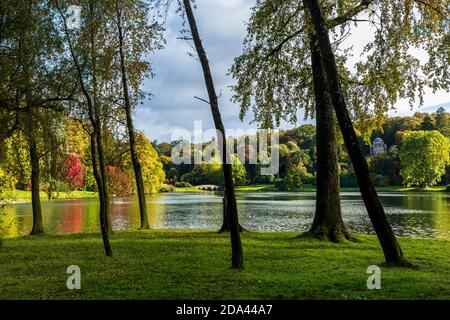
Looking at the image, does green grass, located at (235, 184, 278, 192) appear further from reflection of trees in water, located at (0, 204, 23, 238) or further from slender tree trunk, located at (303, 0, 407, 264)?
slender tree trunk, located at (303, 0, 407, 264)

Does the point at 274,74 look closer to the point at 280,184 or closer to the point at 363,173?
the point at 363,173

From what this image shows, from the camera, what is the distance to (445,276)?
910 cm

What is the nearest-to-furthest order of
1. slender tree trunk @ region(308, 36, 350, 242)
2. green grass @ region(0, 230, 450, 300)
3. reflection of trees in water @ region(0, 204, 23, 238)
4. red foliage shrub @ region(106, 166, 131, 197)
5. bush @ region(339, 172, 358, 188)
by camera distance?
green grass @ region(0, 230, 450, 300)
reflection of trees in water @ region(0, 204, 23, 238)
slender tree trunk @ region(308, 36, 350, 242)
red foliage shrub @ region(106, 166, 131, 197)
bush @ region(339, 172, 358, 188)

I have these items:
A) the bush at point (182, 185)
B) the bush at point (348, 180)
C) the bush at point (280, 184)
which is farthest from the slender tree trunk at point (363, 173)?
the bush at point (182, 185)

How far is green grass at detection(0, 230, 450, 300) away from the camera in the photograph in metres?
7.74

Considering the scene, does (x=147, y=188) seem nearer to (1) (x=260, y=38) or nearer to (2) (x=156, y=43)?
(2) (x=156, y=43)

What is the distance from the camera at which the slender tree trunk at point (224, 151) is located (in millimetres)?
9750

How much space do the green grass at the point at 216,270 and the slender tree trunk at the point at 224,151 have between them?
0.48 metres

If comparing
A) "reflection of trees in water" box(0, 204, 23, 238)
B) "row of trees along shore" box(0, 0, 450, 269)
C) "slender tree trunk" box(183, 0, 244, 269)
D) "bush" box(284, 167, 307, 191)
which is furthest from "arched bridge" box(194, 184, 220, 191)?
"slender tree trunk" box(183, 0, 244, 269)

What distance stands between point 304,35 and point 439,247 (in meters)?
9.14

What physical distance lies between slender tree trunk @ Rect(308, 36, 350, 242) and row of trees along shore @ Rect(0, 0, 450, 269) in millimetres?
38

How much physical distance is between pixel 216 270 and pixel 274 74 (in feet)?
31.7

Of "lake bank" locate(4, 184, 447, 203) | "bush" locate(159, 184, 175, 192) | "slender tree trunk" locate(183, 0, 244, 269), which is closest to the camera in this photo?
"slender tree trunk" locate(183, 0, 244, 269)
